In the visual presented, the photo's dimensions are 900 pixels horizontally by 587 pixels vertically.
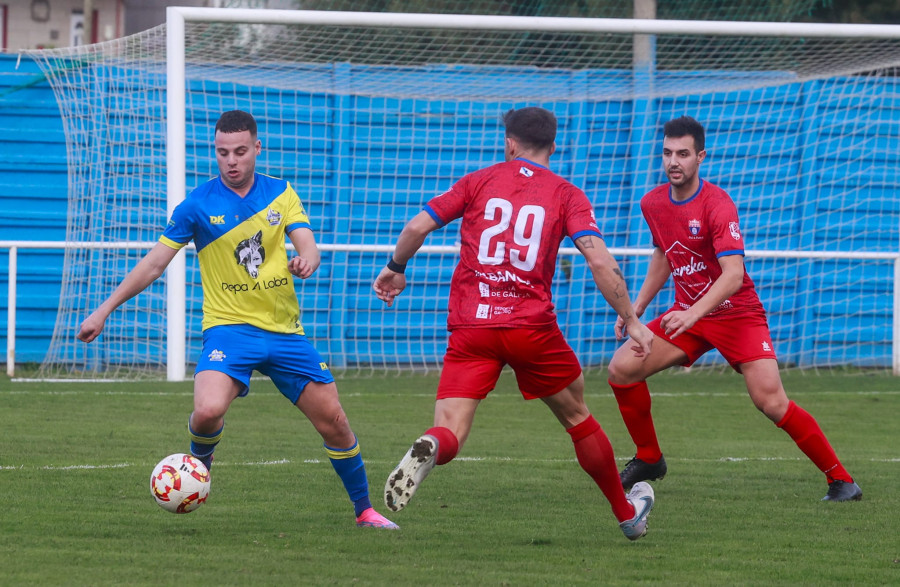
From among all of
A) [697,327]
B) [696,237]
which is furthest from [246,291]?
[697,327]

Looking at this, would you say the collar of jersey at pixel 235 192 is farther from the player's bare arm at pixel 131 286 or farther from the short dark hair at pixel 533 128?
the short dark hair at pixel 533 128

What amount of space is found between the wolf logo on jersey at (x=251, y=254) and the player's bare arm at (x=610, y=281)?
1403 mm

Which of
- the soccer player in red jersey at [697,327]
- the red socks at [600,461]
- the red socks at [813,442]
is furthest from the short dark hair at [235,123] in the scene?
the red socks at [813,442]

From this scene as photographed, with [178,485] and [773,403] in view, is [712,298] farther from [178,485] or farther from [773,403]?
[178,485]

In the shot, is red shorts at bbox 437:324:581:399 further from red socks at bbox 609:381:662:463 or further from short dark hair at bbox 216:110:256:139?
red socks at bbox 609:381:662:463

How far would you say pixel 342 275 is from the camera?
46.5 feet

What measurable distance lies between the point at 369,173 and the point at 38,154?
369 cm

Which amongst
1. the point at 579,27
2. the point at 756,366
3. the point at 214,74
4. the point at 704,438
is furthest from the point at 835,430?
the point at 214,74

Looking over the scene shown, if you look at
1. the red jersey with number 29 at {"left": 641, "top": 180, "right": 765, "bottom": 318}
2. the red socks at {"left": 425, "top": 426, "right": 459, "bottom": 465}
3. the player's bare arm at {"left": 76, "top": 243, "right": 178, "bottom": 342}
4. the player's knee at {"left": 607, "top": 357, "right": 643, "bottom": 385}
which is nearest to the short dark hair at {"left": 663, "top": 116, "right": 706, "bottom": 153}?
the red jersey with number 29 at {"left": 641, "top": 180, "right": 765, "bottom": 318}

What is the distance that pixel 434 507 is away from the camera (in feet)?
19.6

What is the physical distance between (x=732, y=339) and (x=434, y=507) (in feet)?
6.18

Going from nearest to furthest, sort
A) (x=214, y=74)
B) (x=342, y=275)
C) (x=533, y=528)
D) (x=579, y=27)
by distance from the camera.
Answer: (x=533, y=528), (x=579, y=27), (x=214, y=74), (x=342, y=275)

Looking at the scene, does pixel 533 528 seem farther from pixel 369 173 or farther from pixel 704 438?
pixel 369 173

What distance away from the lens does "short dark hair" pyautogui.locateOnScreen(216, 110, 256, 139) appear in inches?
207
